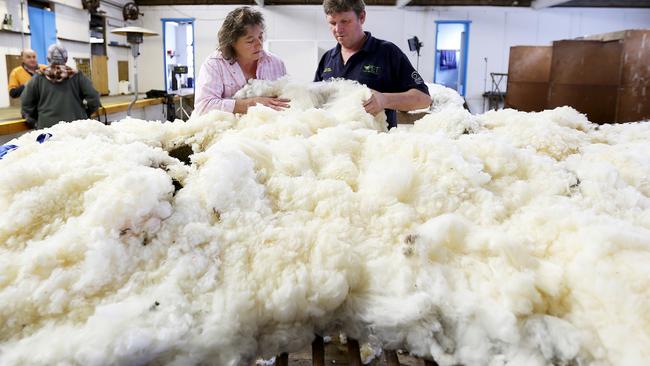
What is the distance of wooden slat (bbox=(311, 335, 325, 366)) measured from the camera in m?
0.77

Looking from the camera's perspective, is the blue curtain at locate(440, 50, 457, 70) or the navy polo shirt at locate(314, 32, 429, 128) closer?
the navy polo shirt at locate(314, 32, 429, 128)

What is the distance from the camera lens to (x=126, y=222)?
792 millimetres

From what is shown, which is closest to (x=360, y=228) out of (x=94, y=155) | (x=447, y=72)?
(x=94, y=155)

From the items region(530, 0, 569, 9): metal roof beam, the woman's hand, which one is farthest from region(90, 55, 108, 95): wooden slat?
region(530, 0, 569, 9): metal roof beam

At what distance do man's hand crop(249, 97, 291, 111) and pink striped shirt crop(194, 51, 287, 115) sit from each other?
0.92 feet

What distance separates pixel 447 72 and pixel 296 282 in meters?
12.5

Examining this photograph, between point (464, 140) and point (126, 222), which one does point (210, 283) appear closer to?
point (126, 222)

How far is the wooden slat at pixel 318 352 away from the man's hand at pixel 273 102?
3.07 feet

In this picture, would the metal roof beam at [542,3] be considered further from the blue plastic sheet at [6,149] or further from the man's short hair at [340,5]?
the blue plastic sheet at [6,149]

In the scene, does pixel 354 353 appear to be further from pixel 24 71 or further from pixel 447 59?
pixel 447 59

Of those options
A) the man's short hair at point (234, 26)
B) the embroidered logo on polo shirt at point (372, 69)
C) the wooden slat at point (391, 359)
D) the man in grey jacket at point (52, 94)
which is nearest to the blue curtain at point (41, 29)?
the man in grey jacket at point (52, 94)

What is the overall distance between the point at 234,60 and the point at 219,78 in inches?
5.1

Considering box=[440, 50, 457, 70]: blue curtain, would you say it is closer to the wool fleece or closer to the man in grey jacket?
the man in grey jacket

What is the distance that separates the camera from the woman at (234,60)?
6.49 feet
